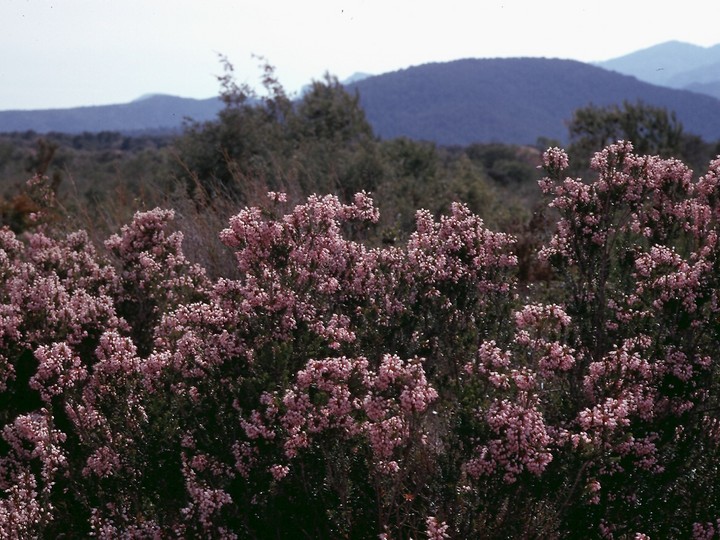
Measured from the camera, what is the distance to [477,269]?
5.56 metres

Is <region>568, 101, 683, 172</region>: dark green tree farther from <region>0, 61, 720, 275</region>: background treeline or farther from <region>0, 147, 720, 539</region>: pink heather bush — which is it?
<region>0, 147, 720, 539</region>: pink heather bush

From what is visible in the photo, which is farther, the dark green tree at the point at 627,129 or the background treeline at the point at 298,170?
the dark green tree at the point at 627,129

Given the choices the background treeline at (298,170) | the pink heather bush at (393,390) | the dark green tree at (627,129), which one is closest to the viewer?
the pink heather bush at (393,390)

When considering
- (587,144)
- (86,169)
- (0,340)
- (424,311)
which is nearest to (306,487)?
(424,311)

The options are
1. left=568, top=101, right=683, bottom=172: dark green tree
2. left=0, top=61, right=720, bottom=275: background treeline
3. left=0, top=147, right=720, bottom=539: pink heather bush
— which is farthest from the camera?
left=568, top=101, right=683, bottom=172: dark green tree

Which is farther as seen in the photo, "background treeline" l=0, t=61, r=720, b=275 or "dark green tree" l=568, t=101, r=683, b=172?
"dark green tree" l=568, t=101, r=683, b=172

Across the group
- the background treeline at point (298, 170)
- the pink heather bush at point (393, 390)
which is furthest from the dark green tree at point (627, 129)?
the pink heather bush at point (393, 390)

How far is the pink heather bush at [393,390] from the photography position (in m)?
4.03

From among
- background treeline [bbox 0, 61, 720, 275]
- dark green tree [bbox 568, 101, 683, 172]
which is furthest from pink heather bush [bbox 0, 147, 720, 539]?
dark green tree [bbox 568, 101, 683, 172]

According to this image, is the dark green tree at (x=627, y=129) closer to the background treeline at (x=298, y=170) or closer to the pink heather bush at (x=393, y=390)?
the background treeline at (x=298, y=170)

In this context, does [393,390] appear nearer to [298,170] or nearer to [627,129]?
[298,170]

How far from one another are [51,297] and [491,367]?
381cm

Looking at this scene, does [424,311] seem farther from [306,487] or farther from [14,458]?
[14,458]

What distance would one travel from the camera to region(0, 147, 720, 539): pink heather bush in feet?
13.2
